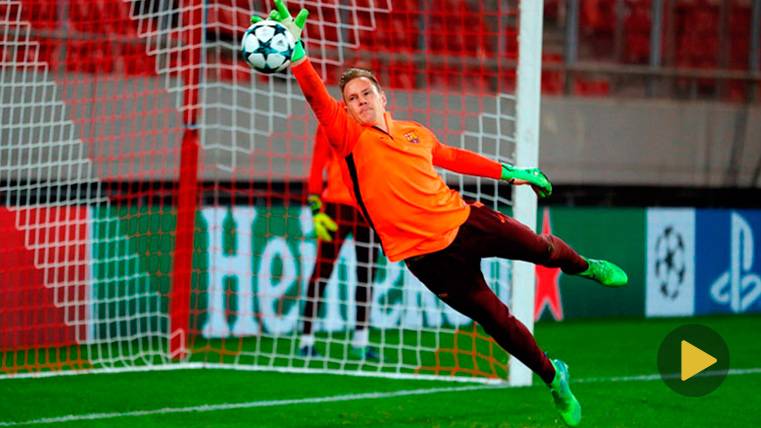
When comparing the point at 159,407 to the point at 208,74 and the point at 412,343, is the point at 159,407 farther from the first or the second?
the point at 208,74

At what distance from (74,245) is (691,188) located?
→ 681cm

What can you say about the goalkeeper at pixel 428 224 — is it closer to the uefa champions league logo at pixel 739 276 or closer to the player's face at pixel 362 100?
the player's face at pixel 362 100

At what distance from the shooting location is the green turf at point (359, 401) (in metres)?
5.91

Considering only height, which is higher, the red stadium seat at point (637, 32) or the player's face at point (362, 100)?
the red stadium seat at point (637, 32)

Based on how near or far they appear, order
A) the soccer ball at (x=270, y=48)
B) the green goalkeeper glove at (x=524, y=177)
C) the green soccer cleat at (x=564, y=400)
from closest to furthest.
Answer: the soccer ball at (x=270, y=48)
the green soccer cleat at (x=564, y=400)
the green goalkeeper glove at (x=524, y=177)

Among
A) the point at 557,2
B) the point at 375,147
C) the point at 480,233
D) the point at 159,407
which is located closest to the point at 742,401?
the point at 480,233

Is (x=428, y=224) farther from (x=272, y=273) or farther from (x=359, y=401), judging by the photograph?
(x=272, y=273)

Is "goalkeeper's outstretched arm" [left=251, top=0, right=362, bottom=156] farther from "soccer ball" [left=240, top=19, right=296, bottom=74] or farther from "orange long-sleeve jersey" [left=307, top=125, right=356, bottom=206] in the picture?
"orange long-sleeve jersey" [left=307, top=125, right=356, bottom=206]

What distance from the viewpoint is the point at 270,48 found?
503 cm

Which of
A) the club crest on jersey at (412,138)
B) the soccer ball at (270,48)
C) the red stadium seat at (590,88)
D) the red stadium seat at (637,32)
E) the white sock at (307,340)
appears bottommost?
the white sock at (307,340)
